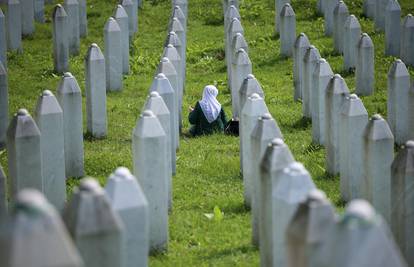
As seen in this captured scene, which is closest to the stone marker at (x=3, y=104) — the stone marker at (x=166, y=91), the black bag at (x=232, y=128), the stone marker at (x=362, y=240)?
the stone marker at (x=166, y=91)

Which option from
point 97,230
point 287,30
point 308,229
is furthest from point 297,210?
point 287,30

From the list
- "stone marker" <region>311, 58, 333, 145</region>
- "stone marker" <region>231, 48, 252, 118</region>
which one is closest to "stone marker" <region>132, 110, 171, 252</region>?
"stone marker" <region>311, 58, 333, 145</region>

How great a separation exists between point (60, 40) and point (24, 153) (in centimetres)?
825

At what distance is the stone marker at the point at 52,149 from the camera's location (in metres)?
12.5

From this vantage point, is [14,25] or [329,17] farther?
[329,17]

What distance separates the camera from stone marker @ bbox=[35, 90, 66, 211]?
12.5m

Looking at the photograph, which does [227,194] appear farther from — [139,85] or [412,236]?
[139,85]

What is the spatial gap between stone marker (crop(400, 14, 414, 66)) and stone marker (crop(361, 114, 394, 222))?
805 cm

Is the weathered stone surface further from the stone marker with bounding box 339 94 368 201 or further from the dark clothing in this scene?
the dark clothing

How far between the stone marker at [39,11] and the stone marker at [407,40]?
740 centimetres

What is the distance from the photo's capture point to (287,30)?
68.9 feet

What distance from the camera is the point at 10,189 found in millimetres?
11977

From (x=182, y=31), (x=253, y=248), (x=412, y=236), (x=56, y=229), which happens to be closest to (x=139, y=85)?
(x=182, y=31)

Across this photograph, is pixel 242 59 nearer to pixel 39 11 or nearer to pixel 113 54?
pixel 113 54
